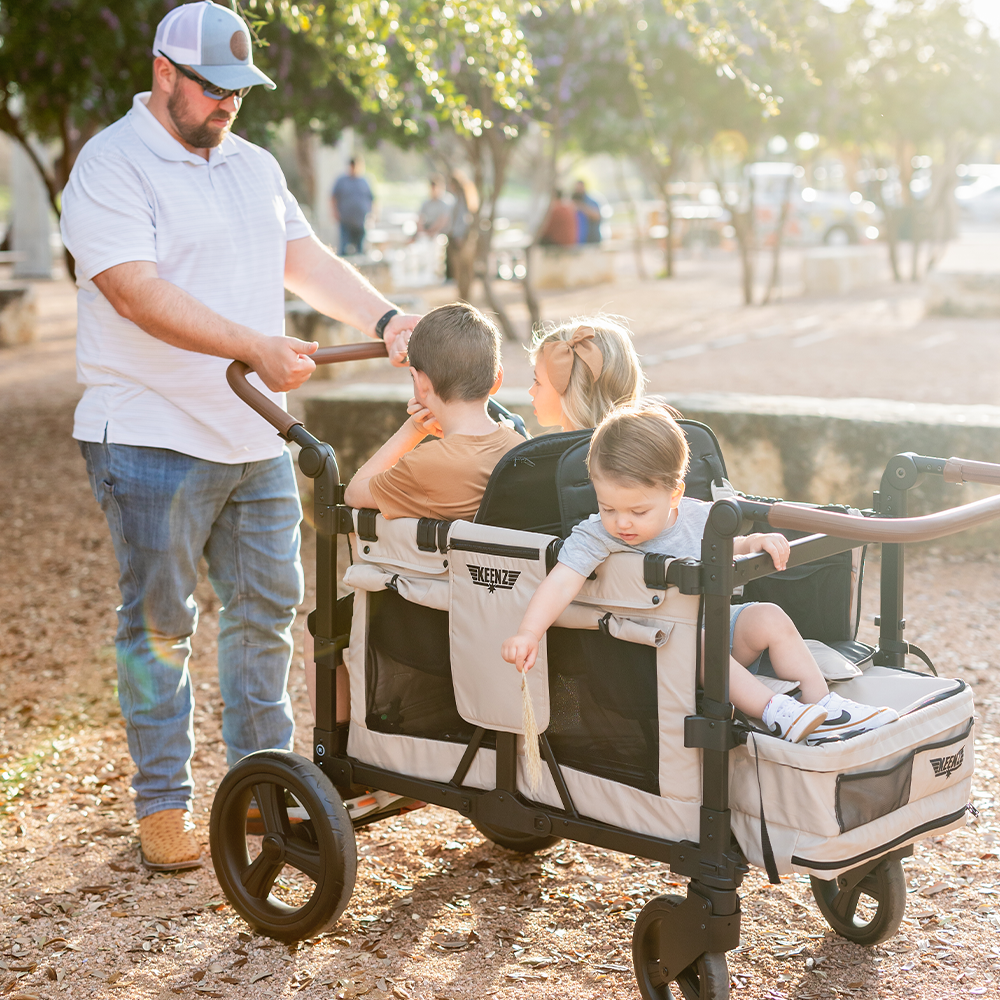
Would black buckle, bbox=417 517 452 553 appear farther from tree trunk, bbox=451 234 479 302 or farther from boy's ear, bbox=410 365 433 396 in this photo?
tree trunk, bbox=451 234 479 302

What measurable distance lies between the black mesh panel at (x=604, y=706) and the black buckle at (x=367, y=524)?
1.58 ft

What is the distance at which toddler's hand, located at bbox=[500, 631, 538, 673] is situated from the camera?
88.6 inches

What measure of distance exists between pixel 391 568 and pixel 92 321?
1.02 m

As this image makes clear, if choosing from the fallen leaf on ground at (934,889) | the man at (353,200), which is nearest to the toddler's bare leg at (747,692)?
the fallen leaf on ground at (934,889)

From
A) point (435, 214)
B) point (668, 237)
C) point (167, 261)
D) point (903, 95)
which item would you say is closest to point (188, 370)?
point (167, 261)

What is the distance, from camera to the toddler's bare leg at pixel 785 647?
2.40 m

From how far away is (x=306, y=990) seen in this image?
8.62 feet

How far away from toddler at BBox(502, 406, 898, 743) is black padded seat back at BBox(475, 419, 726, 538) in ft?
0.45

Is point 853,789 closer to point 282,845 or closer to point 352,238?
point 282,845

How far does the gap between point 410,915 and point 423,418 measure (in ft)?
3.76

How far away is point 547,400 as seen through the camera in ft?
9.25

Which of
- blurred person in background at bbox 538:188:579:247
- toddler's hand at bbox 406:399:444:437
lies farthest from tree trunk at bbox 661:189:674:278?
toddler's hand at bbox 406:399:444:437

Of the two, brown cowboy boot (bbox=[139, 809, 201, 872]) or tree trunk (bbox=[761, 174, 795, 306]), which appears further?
tree trunk (bbox=[761, 174, 795, 306])

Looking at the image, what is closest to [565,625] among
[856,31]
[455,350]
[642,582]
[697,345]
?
[642,582]
